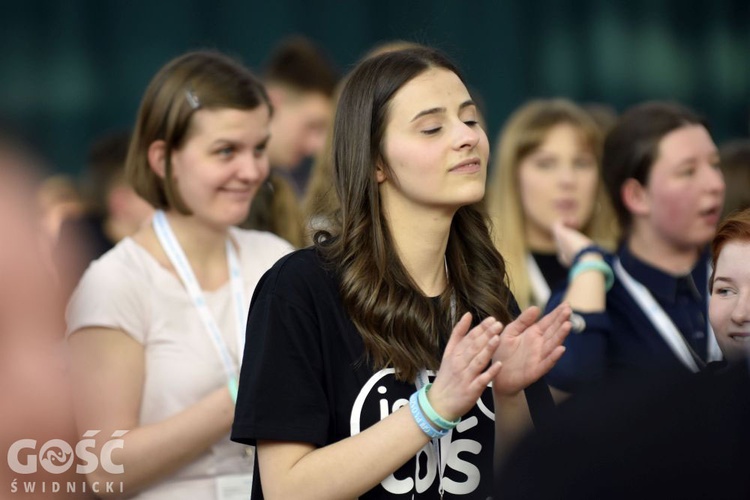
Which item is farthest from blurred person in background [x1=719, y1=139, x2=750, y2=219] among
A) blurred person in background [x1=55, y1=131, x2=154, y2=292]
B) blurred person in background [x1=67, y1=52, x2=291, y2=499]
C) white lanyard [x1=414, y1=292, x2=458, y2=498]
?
blurred person in background [x1=55, y1=131, x2=154, y2=292]

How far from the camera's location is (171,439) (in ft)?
8.10

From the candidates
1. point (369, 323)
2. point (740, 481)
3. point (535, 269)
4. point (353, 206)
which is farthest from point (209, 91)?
point (740, 481)

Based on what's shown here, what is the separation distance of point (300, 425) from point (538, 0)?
6.52 m

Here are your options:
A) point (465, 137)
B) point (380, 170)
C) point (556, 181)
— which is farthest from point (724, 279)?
point (556, 181)

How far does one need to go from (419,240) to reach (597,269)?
1.31m

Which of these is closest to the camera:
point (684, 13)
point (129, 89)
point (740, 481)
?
point (740, 481)

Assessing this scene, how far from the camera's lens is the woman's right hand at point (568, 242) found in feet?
11.5

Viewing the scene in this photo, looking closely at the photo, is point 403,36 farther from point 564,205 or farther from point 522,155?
point 564,205

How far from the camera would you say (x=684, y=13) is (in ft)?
26.6

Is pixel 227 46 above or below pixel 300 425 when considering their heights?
above

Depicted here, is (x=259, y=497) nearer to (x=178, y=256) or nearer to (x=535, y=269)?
(x=178, y=256)

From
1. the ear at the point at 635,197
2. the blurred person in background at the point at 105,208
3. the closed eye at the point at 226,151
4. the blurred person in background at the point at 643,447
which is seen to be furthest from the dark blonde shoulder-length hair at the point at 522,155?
the blurred person in background at the point at 643,447

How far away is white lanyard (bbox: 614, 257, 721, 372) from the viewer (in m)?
3.02

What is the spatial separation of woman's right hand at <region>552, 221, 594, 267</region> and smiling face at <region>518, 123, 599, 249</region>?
304 mm
